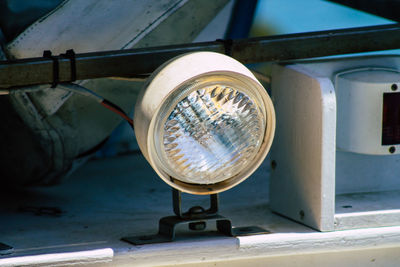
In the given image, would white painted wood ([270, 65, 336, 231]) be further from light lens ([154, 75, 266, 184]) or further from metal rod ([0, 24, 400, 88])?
light lens ([154, 75, 266, 184])

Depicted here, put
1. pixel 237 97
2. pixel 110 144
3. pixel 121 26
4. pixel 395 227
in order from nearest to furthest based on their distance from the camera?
pixel 237 97 → pixel 395 227 → pixel 121 26 → pixel 110 144

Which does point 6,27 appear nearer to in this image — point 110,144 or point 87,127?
point 87,127

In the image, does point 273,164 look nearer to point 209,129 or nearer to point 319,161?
point 319,161

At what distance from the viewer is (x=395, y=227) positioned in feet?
5.79

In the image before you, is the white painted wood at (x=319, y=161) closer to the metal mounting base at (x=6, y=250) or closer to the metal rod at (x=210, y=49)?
the metal rod at (x=210, y=49)

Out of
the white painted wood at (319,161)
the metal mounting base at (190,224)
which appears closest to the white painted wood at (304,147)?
the white painted wood at (319,161)

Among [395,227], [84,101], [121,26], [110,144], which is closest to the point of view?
[395,227]

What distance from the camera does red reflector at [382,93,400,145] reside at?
1.84 m

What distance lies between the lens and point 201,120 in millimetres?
1526

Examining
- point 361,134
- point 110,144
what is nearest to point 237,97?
point 361,134

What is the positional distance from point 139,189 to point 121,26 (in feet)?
1.83

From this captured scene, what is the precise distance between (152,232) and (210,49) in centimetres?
44

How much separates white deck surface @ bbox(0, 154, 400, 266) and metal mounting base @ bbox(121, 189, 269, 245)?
2cm

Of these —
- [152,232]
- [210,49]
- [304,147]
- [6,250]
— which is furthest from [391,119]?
[6,250]
